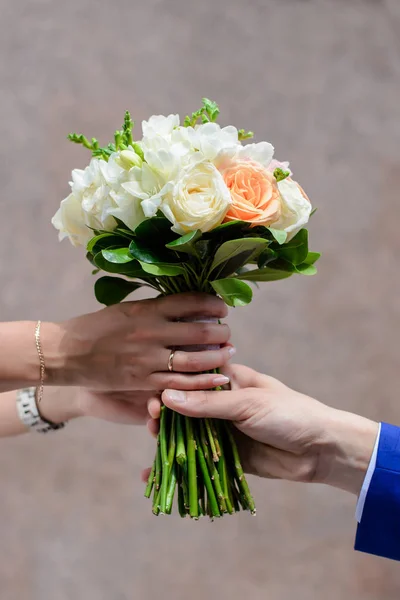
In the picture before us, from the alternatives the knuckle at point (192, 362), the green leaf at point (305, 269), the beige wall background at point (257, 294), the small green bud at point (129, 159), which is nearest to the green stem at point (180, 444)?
the knuckle at point (192, 362)

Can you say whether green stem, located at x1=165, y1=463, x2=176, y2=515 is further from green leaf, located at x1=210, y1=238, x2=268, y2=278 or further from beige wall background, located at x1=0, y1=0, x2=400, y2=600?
beige wall background, located at x1=0, y1=0, x2=400, y2=600

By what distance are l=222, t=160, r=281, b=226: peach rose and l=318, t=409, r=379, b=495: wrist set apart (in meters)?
0.43

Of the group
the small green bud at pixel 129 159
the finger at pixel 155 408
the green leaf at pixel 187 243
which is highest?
the small green bud at pixel 129 159

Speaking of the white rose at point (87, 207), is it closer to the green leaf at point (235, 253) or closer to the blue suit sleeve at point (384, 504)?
the green leaf at point (235, 253)

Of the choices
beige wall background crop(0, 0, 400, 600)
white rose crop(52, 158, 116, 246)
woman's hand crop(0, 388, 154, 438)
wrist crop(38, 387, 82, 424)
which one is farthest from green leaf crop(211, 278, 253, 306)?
beige wall background crop(0, 0, 400, 600)

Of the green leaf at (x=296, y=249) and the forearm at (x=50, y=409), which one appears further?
the forearm at (x=50, y=409)

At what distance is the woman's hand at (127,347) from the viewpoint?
3.47 feet

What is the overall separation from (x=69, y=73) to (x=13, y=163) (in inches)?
13.3

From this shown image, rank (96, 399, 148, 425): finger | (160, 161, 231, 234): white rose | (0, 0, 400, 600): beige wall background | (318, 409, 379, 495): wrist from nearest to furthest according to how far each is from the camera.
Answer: (160, 161, 231, 234): white rose
(318, 409, 379, 495): wrist
(96, 399, 148, 425): finger
(0, 0, 400, 600): beige wall background

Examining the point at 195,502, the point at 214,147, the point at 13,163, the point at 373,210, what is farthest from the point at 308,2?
the point at 195,502

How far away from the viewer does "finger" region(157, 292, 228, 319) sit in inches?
41.5

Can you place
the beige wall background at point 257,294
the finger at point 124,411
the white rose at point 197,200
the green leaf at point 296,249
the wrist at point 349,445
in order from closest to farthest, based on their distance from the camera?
the white rose at point 197,200 < the green leaf at point 296,249 < the wrist at point 349,445 < the finger at point 124,411 < the beige wall background at point 257,294

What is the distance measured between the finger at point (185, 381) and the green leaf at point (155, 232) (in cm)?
24

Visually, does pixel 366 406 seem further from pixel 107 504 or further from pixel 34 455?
pixel 34 455
